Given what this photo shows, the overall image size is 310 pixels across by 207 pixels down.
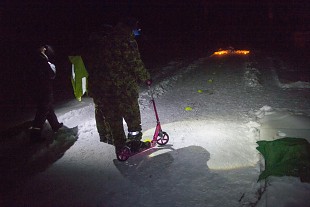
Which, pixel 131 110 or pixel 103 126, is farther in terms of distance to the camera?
pixel 103 126

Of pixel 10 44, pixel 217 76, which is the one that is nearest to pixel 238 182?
pixel 217 76

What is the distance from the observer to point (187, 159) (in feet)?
16.5

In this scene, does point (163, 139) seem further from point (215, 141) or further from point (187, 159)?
point (215, 141)

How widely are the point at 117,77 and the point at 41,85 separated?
220cm

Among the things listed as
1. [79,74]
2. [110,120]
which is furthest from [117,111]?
[79,74]

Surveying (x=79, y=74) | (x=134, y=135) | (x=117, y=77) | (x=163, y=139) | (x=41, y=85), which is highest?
(x=79, y=74)

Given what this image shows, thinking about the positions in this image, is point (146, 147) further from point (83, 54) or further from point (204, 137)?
point (83, 54)

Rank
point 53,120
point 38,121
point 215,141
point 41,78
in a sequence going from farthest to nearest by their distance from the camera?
point 53,120
point 38,121
point 41,78
point 215,141

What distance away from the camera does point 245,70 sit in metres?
11.0

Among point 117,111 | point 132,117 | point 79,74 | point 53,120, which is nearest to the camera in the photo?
point 79,74

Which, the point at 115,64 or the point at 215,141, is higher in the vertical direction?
the point at 115,64

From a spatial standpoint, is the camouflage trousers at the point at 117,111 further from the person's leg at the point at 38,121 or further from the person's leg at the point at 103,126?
the person's leg at the point at 38,121

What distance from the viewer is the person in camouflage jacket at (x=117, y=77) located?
15.6ft

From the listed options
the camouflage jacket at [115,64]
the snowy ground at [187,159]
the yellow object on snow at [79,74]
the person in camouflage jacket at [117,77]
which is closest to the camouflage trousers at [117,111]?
the person in camouflage jacket at [117,77]
